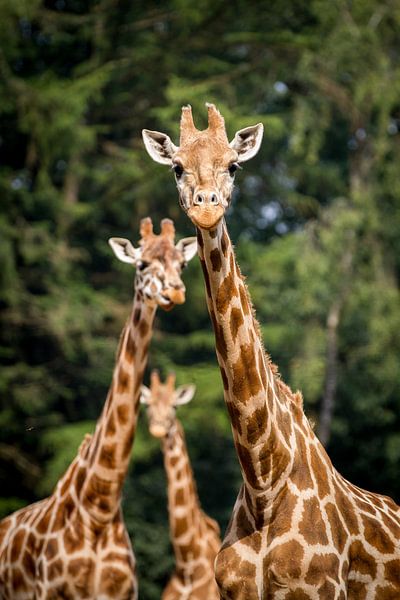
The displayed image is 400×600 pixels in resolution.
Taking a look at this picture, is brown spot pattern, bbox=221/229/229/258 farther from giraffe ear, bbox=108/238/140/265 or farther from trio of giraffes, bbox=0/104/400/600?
giraffe ear, bbox=108/238/140/265

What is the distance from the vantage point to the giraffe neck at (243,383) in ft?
16.5

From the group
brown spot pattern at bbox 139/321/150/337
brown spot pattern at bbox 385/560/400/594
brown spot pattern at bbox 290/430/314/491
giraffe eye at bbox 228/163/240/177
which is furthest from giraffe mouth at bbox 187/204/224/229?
brown spot pattern at bbox 139/321/150/337

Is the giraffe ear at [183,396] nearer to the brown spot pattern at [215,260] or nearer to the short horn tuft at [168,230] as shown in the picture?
the short horn tuft at [168,230]

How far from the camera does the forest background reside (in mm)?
18750

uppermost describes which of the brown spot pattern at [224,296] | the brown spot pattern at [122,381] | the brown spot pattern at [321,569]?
the brown spot pattern at [224,296]

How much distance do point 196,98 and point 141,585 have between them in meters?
9.66

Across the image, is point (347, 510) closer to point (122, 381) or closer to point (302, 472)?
point (302, 472)

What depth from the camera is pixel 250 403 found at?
16.5 ft

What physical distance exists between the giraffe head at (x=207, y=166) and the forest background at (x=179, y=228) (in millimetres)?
13004

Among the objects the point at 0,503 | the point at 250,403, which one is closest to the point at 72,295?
the point at 0,503

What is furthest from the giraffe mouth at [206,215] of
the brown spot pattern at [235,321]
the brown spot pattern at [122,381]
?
the brown spot pattern at [122,381]

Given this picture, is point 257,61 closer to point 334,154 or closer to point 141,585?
point 334,154

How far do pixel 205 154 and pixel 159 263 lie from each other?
2661mm

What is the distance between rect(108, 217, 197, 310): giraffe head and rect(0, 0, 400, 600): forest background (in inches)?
403
